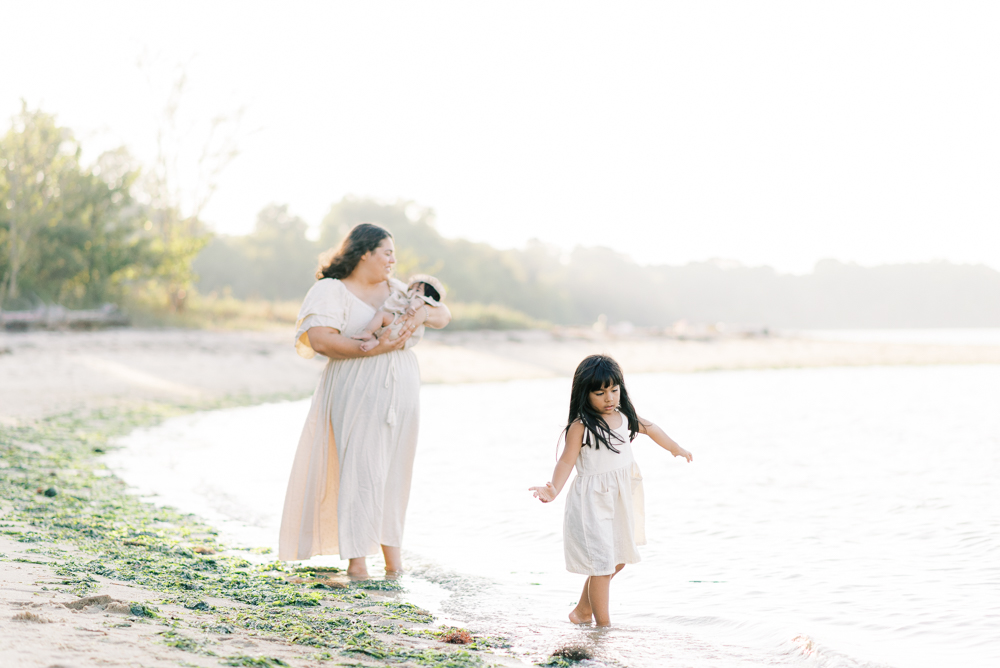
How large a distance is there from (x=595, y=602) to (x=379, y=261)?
202 cm

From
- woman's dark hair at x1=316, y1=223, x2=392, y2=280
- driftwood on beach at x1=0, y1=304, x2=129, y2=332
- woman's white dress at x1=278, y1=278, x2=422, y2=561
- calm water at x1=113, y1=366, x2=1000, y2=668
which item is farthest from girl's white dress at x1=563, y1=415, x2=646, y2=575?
driftwood on beach at x1=0, y1=304, x2=129, y2=332

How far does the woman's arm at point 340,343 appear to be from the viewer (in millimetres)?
4316

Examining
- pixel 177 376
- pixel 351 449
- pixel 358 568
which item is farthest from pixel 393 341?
pixel 177 376

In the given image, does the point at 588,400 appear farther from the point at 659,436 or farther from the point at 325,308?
the point at 325,308

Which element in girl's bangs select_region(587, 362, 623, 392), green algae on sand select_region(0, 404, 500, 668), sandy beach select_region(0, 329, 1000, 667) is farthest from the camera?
girl's bangs select_region(587, 362, 623, 392)

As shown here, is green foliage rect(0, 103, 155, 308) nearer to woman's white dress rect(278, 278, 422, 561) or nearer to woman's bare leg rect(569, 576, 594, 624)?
woman's white dress rect(278, 278, 422, 561)

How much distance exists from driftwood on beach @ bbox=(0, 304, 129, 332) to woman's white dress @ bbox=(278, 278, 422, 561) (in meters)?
16.1

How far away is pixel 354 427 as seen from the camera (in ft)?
14.4

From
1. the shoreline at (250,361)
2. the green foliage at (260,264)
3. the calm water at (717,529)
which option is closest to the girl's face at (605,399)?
the calm water at (717,529)

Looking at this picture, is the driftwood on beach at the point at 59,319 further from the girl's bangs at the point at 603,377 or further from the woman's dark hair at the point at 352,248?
the girl's bangs at the point at 603,377

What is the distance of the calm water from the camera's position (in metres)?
3.65

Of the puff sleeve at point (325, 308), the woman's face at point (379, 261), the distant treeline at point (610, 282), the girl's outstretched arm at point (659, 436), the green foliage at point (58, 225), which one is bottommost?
the girl's outstretched arm at point (659, 436)

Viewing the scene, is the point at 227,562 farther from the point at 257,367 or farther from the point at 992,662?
the point at 257,367

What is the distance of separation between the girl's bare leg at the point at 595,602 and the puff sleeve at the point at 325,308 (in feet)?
5.92
